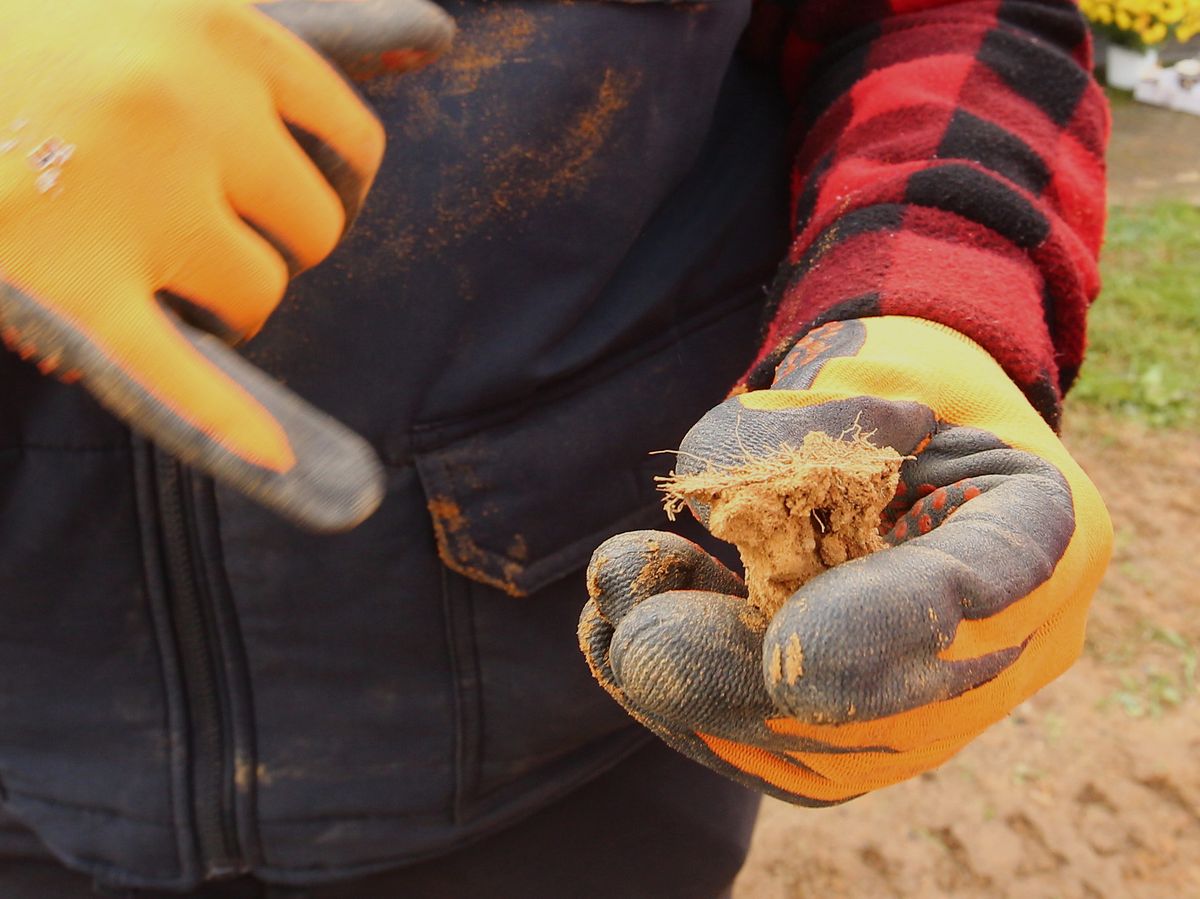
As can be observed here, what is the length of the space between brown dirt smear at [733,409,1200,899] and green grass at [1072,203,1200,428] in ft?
3.52

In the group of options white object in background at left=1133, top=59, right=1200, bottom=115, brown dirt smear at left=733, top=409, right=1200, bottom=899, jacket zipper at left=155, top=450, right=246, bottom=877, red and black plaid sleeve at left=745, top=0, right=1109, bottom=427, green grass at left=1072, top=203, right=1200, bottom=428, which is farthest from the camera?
white object in background at left=1133, top=59, right=1200, bottom=115

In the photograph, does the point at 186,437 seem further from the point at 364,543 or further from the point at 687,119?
the point at 687,119

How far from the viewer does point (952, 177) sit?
96 cm

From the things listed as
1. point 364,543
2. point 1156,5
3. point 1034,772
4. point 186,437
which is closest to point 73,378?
point 186,437

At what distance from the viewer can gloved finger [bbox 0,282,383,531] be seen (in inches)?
24.7

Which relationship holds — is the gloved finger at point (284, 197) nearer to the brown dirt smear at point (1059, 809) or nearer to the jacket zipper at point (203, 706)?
the jacket zipper at point (203, 706)

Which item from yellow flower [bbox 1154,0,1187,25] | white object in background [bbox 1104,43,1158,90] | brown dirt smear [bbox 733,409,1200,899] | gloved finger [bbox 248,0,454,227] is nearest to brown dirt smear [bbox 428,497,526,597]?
gloved finger [bbox 248,0,454,227]

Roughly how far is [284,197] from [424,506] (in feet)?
1.24

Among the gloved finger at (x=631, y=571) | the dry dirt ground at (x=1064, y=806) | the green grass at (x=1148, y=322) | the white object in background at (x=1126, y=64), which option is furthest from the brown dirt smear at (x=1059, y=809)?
the white object in background at (x=1126, y=64)

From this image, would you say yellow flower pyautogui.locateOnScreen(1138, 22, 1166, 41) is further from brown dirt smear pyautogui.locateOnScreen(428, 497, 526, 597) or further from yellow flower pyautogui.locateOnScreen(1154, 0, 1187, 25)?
brown dirt smear pyautogui.locateOnScreen(428, 497, 526, 597)

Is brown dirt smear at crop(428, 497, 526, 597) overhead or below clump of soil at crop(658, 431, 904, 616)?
below

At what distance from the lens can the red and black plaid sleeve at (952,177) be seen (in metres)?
0.92

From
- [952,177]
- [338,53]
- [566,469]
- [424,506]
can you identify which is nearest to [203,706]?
[424,506]

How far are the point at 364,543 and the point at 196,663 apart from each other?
0.22 metres
